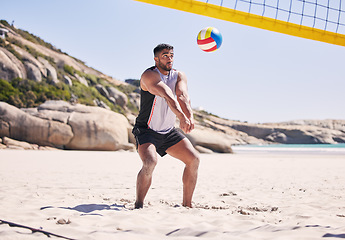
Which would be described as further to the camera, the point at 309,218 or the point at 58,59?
the point at 58,59

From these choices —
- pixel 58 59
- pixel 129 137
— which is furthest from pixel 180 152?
pixel 58 59

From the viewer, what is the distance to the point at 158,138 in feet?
10.2

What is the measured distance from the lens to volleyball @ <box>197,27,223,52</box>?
377cm

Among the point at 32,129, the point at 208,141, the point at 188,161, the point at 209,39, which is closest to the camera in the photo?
the point at 188,161

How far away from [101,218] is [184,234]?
2.47 feet

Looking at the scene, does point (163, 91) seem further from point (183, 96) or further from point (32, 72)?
point (32, 72)

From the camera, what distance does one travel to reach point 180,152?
3121mm

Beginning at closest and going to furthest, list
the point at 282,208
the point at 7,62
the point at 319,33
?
1. the point at 282,208
2. the point at 319,33
3. the point at 7,62

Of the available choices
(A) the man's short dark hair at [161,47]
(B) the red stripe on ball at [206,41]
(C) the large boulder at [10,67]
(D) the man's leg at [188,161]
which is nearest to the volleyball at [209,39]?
(B) the red stripe on ball at [206,41]

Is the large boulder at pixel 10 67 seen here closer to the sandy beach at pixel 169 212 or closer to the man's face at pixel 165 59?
the sandy beach at pixel 169 212

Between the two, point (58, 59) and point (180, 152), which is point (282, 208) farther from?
point (58, 59)

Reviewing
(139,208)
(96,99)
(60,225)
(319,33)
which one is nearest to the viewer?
(60,225)

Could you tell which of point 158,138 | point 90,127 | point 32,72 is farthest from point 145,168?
point 32,72

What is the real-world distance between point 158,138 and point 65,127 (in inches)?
422
